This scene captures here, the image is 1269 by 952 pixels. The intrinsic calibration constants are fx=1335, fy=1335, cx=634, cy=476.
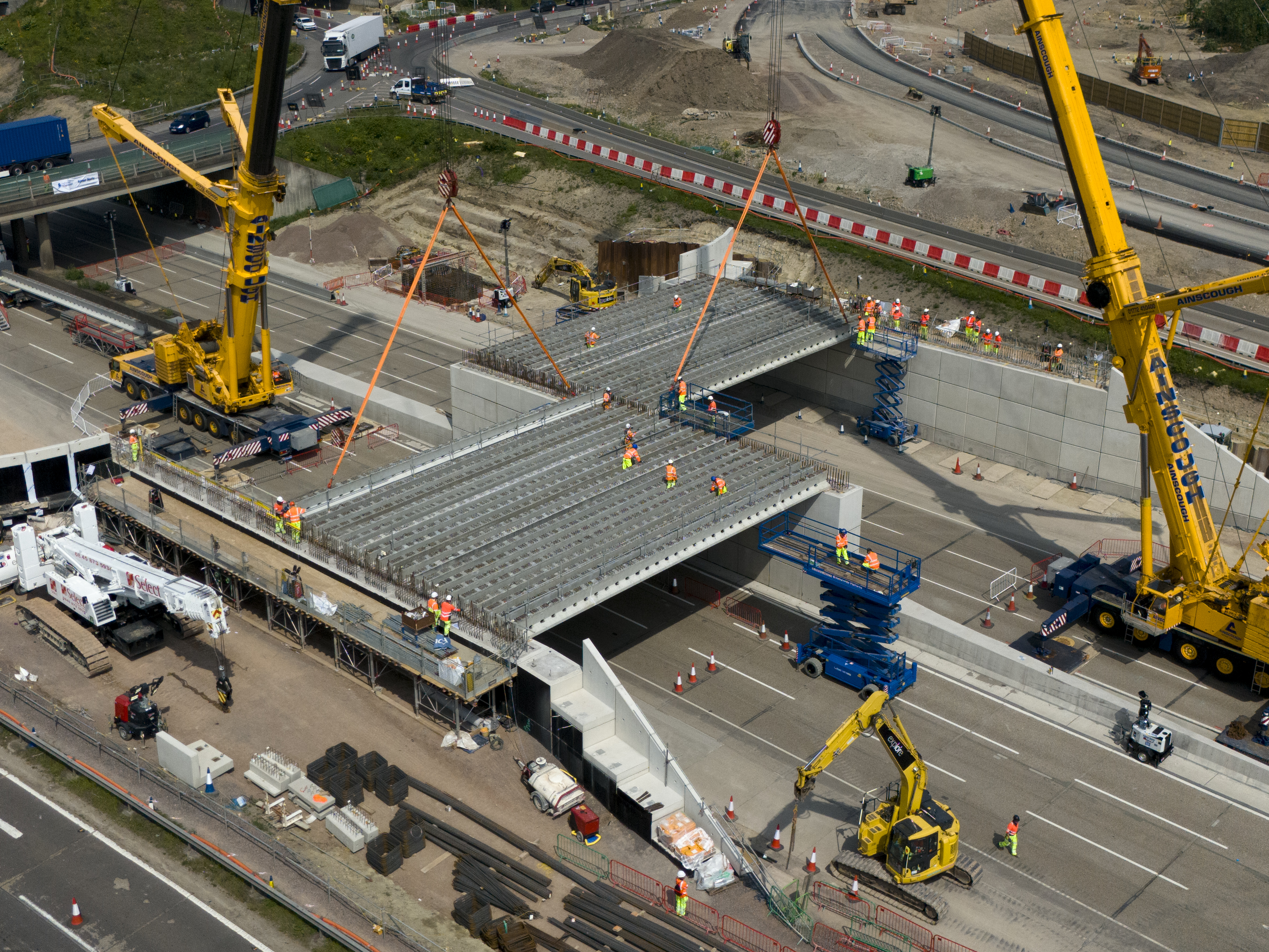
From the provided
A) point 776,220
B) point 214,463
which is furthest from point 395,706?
point 776,220

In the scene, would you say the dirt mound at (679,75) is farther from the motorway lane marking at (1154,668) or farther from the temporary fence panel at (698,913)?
the temporary fence panel at (698,913)

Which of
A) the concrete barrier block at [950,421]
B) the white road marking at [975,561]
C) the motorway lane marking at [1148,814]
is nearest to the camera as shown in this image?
the motorway lane marking at [1148,814]

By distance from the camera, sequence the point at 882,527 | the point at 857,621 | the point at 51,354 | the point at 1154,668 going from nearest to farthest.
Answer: the point at 857,621, the point at 1154,668, the point at 882,527, the point at 51,354

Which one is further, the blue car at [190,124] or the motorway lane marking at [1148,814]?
the blue car at [190,124]

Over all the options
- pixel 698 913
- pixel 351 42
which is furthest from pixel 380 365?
pixel 351 42

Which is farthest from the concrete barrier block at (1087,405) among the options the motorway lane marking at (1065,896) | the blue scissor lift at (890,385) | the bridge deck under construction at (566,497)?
the motorway lane marking at (1065,896)

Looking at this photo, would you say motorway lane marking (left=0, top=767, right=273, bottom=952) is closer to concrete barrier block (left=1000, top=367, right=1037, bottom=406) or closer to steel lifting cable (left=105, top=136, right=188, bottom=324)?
steel lifting cable (left=105, top=136, right=188, bottom=324)

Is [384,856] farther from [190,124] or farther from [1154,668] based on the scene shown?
[190,124]

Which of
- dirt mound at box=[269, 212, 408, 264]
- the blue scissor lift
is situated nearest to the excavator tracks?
the blue scissor lift
